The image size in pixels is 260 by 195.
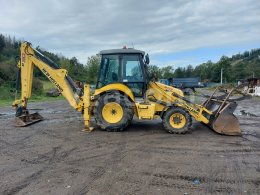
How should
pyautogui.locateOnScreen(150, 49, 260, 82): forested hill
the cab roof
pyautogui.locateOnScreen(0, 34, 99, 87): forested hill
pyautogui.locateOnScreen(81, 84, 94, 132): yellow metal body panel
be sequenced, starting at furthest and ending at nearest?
1. pyautogui.locateOnScreen(150, 49, 260, 82): forested hill
2. pyautogui.locateOnScreen(0, 34, 99, 87): forested hill
3. the cab roof
4. pyautogui.locateOnScreen(81, 84, 94, 132): yellow metal body panel

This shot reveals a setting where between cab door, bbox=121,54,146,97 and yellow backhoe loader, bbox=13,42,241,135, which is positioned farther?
cab door, bbox=121,54,146,97

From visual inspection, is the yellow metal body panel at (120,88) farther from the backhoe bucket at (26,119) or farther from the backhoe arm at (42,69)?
the backhoe bucket at (26,119)

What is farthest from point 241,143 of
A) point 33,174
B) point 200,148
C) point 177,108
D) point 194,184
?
point 33,174

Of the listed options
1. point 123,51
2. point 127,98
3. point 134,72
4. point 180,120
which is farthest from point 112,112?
point 180,120

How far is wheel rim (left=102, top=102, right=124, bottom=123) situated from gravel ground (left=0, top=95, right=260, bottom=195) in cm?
49

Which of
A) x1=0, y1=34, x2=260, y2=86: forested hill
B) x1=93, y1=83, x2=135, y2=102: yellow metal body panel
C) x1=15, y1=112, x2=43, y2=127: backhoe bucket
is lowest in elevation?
x1=15, y1=112, x2=43, y2=127: backhoe bucket

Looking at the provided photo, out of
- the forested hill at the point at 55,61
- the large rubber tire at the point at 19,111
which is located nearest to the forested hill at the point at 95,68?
the forested hill at the point at 55,61

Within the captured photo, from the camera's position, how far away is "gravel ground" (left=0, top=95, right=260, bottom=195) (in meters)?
4.86

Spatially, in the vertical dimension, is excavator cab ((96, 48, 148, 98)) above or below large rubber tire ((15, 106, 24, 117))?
above

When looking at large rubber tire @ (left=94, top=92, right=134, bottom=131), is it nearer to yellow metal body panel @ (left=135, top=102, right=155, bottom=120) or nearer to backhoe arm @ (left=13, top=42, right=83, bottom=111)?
yellow metal body panel @ (left=135, top=102, right=155, bottom=120)

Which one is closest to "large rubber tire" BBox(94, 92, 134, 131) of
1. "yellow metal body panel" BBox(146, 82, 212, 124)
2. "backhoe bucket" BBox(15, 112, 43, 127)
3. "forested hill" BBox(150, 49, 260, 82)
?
"yellow metal body panel" BBox(146, 82, 212, 124)

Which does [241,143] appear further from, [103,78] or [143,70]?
[103,78]

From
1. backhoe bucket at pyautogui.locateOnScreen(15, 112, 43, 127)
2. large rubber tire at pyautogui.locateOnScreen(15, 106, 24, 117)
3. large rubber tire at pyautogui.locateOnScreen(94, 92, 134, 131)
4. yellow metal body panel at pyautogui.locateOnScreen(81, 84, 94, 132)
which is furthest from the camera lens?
large rubber tire at pyautogui.locateOnScreen(15, 106, 24, 117)

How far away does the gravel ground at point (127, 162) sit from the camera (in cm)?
486
